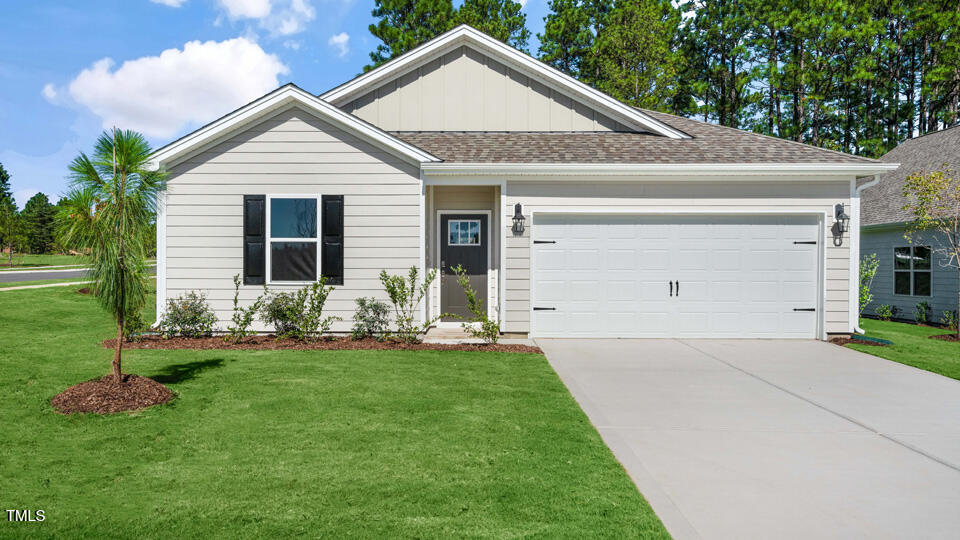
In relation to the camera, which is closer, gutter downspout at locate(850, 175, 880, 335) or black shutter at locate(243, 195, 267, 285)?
black shutter at locate(243, 195, 267, 285)

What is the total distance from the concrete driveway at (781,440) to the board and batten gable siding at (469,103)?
5609 millimetres

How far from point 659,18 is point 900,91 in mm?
12224

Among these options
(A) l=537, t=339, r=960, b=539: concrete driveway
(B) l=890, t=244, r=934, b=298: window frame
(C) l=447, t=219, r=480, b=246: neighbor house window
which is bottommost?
(A) l=537, t=339, r=960, b=539: concrete driveway

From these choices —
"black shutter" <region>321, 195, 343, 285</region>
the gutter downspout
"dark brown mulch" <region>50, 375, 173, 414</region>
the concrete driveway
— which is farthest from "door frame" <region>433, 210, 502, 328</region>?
the gutter downspout

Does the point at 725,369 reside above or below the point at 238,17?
below

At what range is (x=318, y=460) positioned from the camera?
11.8ft

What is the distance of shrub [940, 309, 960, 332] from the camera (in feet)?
38.1

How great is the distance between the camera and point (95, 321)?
Answer: 1088 centimetres

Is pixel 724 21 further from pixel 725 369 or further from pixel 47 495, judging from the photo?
pixel 47 495

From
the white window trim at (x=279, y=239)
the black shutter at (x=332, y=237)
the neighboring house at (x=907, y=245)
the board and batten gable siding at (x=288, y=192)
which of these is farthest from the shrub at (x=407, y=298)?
the neighboring house at (x=907, y=245)

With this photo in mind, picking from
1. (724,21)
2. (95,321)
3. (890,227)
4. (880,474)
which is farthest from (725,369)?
(724,21)

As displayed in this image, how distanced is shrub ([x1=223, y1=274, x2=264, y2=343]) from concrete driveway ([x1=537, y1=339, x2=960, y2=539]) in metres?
4.94

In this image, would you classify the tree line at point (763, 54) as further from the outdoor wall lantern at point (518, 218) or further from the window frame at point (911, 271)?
the outdoor wall lantern at point (518, 218)

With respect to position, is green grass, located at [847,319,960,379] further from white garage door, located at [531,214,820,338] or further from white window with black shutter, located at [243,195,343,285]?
white window with black shutter, located at [243,195,343,285]
